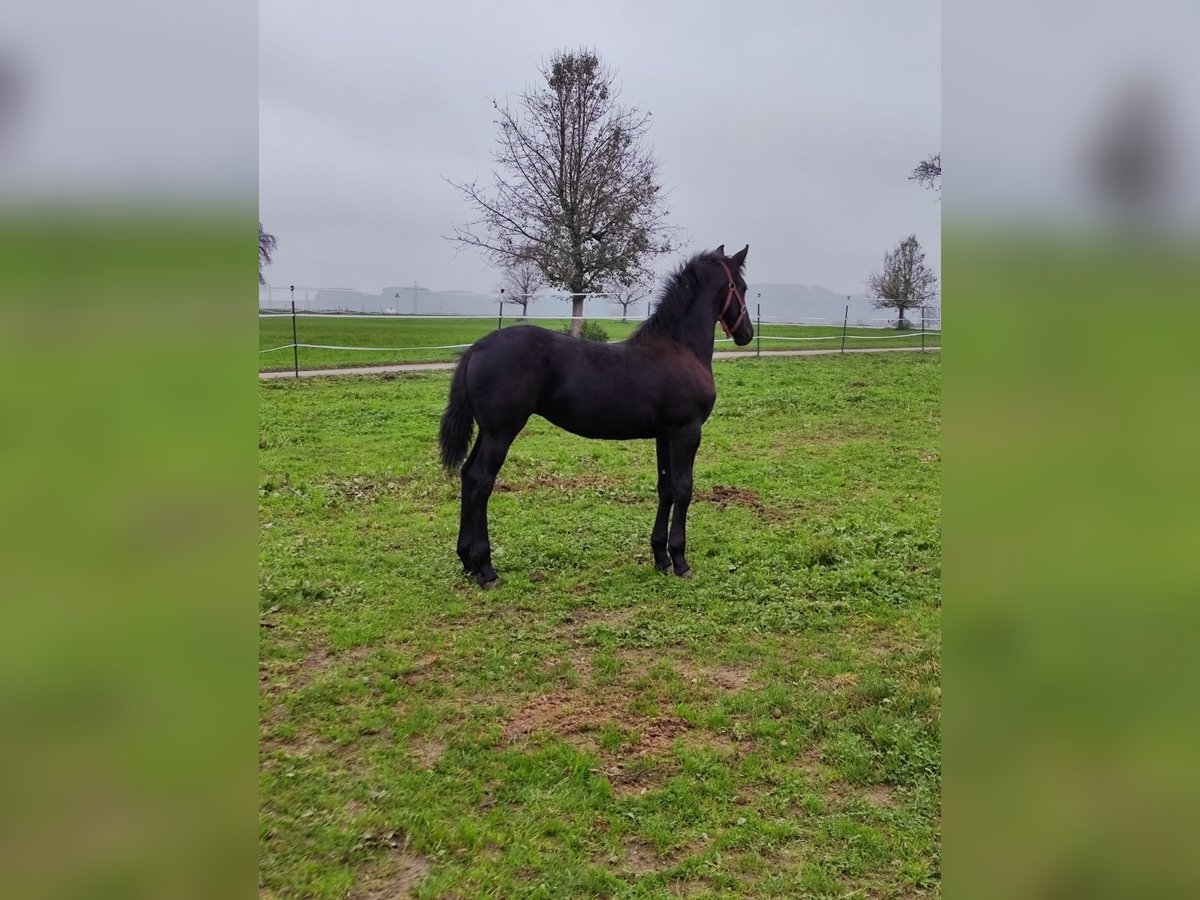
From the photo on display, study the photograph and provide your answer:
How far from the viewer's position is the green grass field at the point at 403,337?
15.8 meters

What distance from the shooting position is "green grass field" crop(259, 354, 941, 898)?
7.45 feet

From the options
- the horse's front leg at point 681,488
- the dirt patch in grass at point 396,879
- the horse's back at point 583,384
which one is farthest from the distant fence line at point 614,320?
the dirt patch in grass at point 396,879

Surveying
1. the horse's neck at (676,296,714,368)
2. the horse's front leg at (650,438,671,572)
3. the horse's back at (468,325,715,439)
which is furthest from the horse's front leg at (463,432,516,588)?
the horse's neck at (676,296,714,368)

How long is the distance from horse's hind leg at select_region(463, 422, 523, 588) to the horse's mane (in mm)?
1285

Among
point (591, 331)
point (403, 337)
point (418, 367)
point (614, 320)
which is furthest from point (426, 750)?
point (403, 337)

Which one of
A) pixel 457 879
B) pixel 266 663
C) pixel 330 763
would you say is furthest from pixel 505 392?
pixel 457 879

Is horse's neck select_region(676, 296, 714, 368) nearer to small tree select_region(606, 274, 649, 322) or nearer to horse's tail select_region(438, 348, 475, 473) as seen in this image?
horse's tail select_region(438, 348, 475, 473)

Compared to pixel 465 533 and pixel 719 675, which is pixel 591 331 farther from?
pixel 719 675

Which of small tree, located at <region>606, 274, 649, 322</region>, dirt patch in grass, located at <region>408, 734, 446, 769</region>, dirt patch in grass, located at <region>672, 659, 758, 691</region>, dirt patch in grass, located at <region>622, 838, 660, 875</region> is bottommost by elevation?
dirt patch in grass, located at <region>622, 838, 660, 875</region>

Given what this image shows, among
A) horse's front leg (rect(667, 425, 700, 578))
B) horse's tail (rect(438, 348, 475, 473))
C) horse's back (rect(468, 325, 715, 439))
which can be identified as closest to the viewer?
horse's back (rect(468, 325, 715, 439))

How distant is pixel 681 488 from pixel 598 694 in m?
1.95

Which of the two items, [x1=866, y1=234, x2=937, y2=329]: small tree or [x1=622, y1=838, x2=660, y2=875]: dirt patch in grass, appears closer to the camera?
[x1=622, y1=838, x2=660, y2=875]: dirt patch in grass
